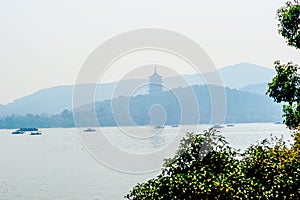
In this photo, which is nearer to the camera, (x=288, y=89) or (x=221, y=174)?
(x=221, y=174)

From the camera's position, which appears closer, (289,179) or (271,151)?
(289,179)

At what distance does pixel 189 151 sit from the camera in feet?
44.8

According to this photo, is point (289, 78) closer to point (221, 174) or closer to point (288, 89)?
point (288, 89)

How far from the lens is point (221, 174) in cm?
1255

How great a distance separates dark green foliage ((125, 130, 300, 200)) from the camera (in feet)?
39.0

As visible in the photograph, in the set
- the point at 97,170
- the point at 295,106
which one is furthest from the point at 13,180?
the point at 295,106

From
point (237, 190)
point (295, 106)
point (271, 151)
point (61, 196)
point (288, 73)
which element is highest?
point (288, 73)

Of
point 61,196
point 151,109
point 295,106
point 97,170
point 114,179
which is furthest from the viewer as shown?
point 151,109

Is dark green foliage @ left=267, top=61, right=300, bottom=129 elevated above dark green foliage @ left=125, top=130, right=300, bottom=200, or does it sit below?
above

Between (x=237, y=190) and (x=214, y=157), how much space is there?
1.79 metres

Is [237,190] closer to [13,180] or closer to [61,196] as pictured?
[61,196]

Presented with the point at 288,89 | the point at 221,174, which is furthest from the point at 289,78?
the point at 221,174

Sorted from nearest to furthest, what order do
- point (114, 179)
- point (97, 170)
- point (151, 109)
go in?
point (114, 179), point (97, 170), point (151, 109)

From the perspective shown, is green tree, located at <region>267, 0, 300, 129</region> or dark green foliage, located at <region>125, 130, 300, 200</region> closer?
dark green foliage, located at <region>125, 130, 300, 200</region>
